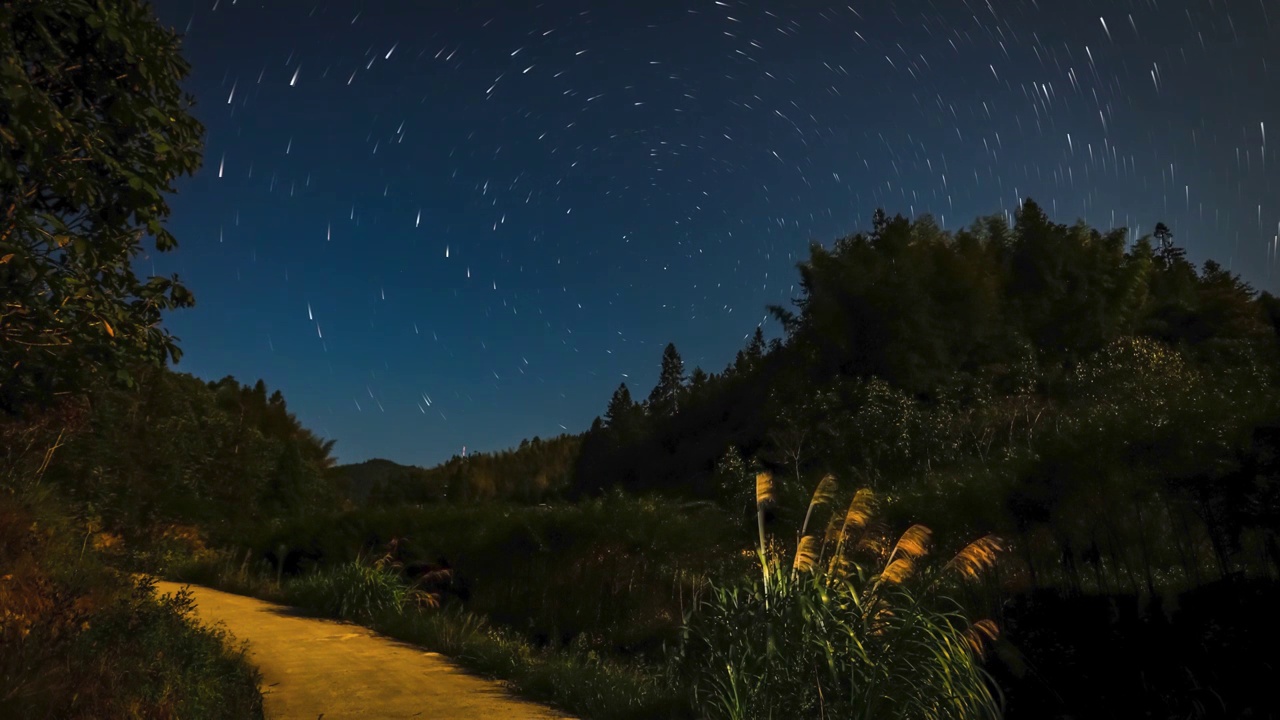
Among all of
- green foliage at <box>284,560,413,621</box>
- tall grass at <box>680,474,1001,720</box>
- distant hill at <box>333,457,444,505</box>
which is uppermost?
distant hill at <box>333,457,444,505</box>

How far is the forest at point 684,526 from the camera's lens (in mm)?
5992

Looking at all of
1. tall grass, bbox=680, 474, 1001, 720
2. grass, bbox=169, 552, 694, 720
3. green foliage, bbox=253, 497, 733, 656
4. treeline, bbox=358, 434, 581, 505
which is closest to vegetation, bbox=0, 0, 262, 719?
grass, bbox=169, 552, 694, 720

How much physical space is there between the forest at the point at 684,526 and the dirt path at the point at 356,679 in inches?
13.0

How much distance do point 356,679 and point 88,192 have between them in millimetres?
4346

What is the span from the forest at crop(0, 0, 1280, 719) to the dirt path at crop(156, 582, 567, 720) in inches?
13.0

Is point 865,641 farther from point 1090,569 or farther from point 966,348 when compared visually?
point 966,348

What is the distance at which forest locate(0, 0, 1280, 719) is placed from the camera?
19.7ft

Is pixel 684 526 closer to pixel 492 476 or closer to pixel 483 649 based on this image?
pixel 483 649

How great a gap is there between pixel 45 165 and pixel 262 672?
4460 millimetres

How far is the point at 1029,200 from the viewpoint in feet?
154

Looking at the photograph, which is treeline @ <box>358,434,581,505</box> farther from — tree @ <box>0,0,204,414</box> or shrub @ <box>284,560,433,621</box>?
tree @ <box>0,0,204,414</box>

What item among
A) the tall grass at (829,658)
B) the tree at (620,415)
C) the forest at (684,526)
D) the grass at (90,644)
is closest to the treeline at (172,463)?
the forest at (684,526)

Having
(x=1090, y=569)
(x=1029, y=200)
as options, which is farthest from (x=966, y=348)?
(x=1090, y=569)

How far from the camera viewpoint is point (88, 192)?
5973 millimetres
